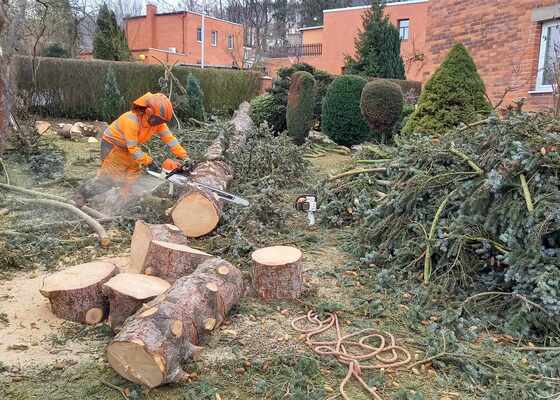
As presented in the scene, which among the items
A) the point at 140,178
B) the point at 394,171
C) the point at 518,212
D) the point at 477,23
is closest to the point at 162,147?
the point at 140,178

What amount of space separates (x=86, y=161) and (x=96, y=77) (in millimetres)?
5760

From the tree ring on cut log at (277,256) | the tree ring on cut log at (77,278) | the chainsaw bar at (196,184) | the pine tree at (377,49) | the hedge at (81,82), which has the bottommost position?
the tree ring on cut log at (77,278)

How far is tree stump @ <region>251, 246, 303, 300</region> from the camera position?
333cm

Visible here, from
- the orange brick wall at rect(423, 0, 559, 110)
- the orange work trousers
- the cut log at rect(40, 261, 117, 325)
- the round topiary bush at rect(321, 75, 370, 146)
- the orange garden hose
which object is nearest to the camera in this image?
the orange garden hose

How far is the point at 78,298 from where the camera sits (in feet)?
9.74

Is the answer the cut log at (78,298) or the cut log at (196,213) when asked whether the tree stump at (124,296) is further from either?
the cut log at (196,213)

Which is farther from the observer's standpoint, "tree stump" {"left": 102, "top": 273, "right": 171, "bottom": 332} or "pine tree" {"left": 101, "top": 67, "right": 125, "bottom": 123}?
"pine tree" {"left": 101, "top": 67, "right": 125, "bottom": 123}

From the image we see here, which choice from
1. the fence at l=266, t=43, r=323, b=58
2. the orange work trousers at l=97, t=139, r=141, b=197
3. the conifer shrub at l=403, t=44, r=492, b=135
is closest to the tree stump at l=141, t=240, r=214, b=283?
the orange work trousers at l=97, t=139, r=141, b=197

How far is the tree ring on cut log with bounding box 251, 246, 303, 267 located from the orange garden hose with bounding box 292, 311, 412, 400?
429 mm

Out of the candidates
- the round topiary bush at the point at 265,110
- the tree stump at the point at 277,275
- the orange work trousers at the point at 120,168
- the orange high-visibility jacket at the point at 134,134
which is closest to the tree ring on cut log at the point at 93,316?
the tree stump at the point at 277,275

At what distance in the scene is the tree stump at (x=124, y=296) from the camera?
2.81 m

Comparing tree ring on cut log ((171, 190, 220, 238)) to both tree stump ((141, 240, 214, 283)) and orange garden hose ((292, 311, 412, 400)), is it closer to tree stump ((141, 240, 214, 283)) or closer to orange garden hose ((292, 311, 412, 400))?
tree stump ((141, 240, 214, 283))

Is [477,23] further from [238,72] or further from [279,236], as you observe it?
[279,236]

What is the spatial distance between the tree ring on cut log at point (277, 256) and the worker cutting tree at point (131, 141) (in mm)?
1991
